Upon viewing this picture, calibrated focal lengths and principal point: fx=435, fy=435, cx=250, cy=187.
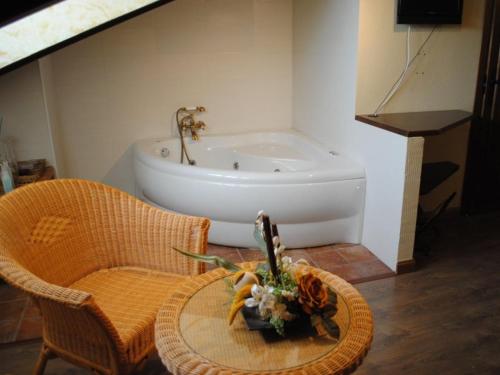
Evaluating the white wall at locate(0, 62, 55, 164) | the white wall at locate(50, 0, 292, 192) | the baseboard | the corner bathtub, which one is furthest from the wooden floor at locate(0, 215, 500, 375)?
the white wall at locate(50, 0, 292, 192)

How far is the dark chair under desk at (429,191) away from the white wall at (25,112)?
98.1 inches

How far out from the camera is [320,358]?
115 cm

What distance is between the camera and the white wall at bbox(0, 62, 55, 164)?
9.23 ft

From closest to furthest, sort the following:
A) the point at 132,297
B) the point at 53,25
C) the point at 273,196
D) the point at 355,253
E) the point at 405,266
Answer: the point at 132,297
the point at 53,25
the point at 405,266
the point at 273,196
the point at 355,253

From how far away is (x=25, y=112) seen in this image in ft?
9.41

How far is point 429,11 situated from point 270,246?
7.30ft

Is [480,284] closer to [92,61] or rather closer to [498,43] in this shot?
[498,43]

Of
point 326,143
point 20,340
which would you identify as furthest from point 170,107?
point 20,340

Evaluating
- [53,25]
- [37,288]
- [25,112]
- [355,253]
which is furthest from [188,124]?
[37,288]

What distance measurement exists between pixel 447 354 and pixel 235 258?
1.34 metres

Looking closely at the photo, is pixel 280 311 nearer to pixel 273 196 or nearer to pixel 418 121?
pixel 273 196

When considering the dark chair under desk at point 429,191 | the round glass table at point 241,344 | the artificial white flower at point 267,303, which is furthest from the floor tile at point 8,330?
the dark chair under desk at point 429,191

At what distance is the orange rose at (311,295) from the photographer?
116cm

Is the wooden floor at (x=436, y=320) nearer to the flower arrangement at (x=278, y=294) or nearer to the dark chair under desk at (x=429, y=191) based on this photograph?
the dark chair under desk at (x=429, y=191)
